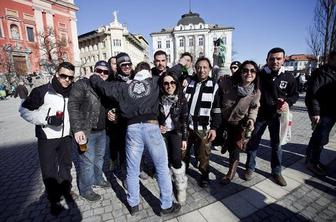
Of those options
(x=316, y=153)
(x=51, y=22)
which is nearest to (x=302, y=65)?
(x=51, y=22)

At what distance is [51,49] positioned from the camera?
31453 millimetres

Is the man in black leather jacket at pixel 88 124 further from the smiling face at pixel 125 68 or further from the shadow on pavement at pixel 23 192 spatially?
the shadow on pavement at pixel 23 192

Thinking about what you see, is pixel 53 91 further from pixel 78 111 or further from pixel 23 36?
pixel 23 36

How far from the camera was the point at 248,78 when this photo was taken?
3.05 meters

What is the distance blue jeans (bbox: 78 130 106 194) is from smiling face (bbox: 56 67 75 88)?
33.4 inches

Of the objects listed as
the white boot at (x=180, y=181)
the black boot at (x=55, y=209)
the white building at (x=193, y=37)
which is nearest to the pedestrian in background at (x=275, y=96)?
the white boot at (x=180, y=181)

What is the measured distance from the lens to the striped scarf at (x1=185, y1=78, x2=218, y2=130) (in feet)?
10.1

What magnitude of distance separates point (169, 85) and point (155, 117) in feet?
1.60

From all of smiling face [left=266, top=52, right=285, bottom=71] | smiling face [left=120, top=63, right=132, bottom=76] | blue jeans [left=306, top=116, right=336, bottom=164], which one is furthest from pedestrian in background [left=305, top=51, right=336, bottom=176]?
smiling face [left=120, top=63, right=132, bottom=76]

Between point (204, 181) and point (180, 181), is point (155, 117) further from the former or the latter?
point (204, 181)

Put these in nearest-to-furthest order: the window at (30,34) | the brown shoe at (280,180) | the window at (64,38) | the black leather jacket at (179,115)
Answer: the black leather jacket at (179,115), the brown shoe at (280,180), the window at (30,34), the window at (64,38)

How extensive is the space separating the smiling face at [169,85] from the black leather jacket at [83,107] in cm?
107

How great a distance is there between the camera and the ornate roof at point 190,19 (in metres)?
64.5

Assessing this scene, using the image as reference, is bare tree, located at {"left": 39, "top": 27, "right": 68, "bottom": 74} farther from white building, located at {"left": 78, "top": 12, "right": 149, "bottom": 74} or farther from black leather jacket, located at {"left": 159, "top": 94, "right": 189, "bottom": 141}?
black leather jacket, located at {"left": 159, "top": 94, "right": 189, "bottom": 141}
